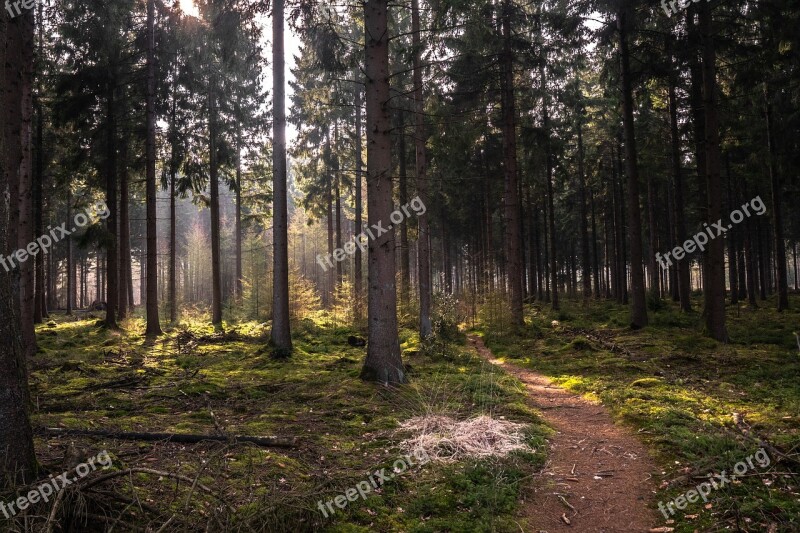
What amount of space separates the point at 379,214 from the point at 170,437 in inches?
198

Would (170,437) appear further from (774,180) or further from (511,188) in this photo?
(774,180)

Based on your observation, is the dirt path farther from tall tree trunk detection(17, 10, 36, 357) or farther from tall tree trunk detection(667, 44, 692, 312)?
tall tree trunk detection(667, 44, 692, 312)

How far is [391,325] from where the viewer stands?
351 inches

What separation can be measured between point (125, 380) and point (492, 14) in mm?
15705

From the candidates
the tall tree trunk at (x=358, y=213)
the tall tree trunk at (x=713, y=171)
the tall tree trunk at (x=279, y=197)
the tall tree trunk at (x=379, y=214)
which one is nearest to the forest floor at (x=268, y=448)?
the tall tree trunk at (x=379, y=214)

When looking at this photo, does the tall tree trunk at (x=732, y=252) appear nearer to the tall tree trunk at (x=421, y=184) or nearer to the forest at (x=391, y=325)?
the forest at (x=391, y=325)

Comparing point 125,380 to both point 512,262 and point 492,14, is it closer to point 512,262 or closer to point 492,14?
point 512,262

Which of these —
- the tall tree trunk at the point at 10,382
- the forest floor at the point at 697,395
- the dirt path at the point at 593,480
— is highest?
the tall tree trunk at the point at 10,382

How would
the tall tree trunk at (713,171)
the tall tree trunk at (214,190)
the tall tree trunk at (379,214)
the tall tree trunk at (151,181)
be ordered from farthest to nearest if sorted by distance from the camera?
1. the tall tree trunk at (214,190)
2. the tall tree trunk at (151,181)
3. the tall tree trunk at (713,171)
4. the tall tree trunk at (379,214)

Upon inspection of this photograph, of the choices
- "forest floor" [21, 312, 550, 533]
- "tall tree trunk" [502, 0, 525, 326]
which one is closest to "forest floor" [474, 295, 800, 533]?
"tall tree trunk" [502, 0, 525, 326]

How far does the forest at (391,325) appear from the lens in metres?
3.98

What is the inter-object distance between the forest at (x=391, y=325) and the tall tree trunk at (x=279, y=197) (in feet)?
0.27

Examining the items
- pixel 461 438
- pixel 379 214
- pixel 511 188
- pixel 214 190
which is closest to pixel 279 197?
pixel 379 214

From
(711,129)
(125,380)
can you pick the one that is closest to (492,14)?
(711,129)
